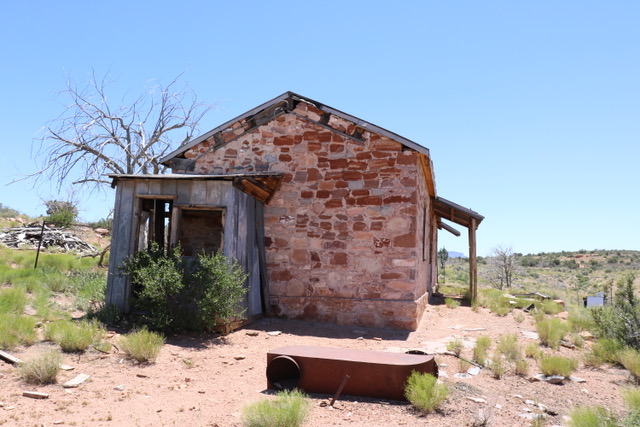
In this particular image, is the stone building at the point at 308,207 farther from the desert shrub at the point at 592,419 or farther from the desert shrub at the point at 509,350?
the desert shrub at the point at 592,419

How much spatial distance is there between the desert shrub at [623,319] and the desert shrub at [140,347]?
7094 millimetres

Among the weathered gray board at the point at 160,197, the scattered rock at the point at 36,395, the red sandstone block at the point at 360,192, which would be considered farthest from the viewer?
the red sandstone block at the point at 360,192

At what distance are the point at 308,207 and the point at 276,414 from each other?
6273 mm

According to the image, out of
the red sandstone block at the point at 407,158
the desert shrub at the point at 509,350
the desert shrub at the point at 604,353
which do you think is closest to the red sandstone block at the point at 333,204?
the red sandstone block at the point at 407,158

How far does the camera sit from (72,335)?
6.23 meters

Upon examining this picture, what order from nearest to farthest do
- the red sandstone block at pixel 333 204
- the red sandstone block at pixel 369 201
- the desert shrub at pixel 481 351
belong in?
the desert shrub at pixel 481 351, the red sandstone block at pixel 369 201, the red sandstone block at pixel 333 204

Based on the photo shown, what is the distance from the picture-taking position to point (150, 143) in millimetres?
17516

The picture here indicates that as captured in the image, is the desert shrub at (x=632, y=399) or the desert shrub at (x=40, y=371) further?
the desert shrub at (x=40, y=371)

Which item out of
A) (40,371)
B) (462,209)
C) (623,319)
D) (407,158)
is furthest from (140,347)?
(462,209)

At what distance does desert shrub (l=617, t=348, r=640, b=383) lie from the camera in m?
6.25

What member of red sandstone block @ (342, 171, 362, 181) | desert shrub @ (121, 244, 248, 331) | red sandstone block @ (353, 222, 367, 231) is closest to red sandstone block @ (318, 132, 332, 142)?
red sandstone block @ (342, 171, 362, 181)

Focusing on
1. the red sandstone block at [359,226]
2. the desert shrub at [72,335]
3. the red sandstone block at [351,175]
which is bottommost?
the desert shrub at [72,335]

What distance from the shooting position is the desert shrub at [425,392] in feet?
15.0

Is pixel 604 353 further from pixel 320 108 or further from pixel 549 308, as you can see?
pixel 320 108
